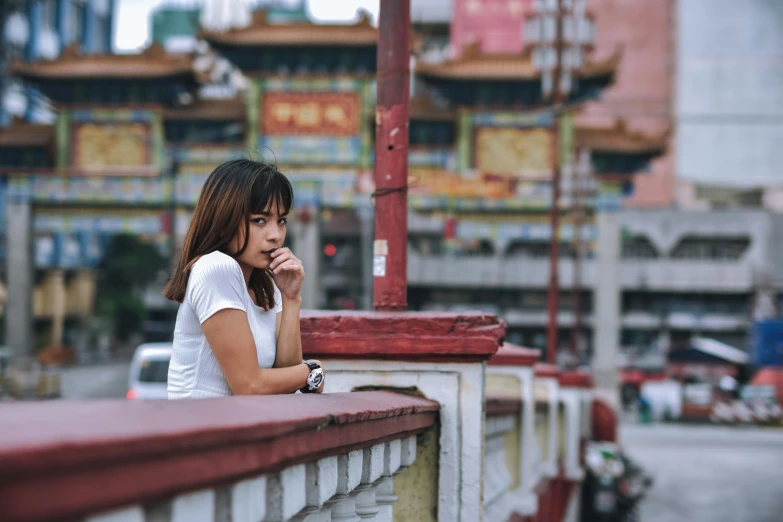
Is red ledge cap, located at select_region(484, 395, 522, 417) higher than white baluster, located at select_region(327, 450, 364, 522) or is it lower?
lower

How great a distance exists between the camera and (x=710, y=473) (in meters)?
20.0

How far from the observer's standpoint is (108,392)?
30797 millimetres

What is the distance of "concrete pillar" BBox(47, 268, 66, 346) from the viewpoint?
45.1m

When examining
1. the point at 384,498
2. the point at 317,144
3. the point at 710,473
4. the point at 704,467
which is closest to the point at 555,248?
the point at 710,473

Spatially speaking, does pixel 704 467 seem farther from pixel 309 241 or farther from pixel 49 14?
pixel 49 14

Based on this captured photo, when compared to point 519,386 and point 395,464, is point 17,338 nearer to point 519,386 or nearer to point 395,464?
point 519,386

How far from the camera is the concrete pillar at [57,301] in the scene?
148 feet

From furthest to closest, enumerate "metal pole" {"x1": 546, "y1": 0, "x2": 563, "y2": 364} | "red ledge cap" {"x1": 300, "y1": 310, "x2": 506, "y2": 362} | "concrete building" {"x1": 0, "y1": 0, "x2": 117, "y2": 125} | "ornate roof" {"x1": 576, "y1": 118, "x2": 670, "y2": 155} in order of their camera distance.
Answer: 1. "concrete building" {"x1": 0, "y1": 0, "x2": 117, "y2": 125}
2. "ornate roof" {"x1": 576, "y1": 118, "x2": 670, "y2": 155}
3. "metal pole" {"x1": 546, "y1": 0, "x2": 563, "y2": 364}
4. "red ledge cap" {"x1": 300, "y1": 310, "x2": 506, "y2": 362}

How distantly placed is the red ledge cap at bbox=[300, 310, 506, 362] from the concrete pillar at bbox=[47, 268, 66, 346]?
43474mm

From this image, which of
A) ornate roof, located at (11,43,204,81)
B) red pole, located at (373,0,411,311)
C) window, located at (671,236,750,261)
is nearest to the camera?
red pole, located at (373,0,411,311)

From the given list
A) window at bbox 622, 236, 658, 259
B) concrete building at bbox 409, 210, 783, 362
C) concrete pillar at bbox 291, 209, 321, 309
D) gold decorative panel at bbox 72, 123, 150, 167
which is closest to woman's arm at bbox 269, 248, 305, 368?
concrete pillar at bbox 291, 209, 321, 309

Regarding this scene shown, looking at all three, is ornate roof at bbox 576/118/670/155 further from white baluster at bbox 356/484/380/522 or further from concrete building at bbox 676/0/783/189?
concrete building at bbox 676/0/783/189

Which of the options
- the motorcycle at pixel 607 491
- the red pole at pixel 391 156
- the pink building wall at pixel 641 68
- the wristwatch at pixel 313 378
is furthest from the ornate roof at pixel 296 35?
the pink building wall at pixel 641 68

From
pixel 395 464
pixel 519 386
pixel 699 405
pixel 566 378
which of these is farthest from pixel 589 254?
pixel 395 464
